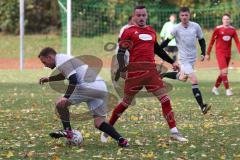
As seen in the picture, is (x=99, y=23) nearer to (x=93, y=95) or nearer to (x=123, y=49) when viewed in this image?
(x=123, y=49)

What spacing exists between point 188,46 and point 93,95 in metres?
4.66

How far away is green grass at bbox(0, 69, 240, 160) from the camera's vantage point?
8281mm

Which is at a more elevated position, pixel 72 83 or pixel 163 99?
pixel 72 83

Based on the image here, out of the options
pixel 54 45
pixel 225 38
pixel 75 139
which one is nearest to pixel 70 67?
pixel 75 139

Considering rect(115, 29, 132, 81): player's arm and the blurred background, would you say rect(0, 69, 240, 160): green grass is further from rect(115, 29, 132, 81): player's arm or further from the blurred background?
the blurred background

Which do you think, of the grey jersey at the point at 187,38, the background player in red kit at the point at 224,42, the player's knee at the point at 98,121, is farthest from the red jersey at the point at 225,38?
the player's knee at the point at 98,121

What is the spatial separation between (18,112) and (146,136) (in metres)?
4.22

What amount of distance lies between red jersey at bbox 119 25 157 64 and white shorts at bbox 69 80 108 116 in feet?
2.57

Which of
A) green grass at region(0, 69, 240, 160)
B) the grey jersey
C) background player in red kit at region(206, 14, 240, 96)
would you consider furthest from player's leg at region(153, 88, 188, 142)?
background player in red kit at region(206, 14, 240, 96)

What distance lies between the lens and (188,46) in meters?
13.2

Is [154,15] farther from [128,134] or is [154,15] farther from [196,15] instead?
[128,134]

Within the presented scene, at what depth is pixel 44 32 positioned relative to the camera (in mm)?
42031

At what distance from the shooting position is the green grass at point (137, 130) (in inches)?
326

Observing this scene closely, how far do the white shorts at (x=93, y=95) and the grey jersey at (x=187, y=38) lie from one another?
13.9 feet
